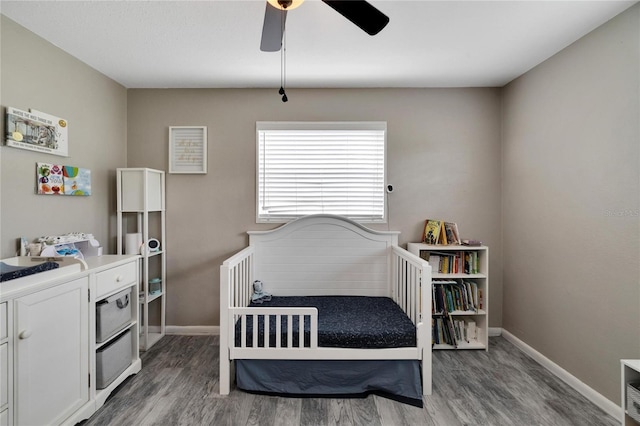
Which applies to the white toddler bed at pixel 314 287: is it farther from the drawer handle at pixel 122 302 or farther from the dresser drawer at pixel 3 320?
the dresser drawer at pixel 3 320

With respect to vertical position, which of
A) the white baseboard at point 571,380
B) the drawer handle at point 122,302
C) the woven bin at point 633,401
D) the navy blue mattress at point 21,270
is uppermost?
the navy blue mattress at point 21,270

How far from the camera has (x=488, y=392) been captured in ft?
6.45

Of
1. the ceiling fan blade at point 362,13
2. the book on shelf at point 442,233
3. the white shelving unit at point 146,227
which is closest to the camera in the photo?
the ceiling fan blade at point 362,13

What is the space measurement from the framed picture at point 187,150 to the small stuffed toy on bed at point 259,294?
3.96 ft

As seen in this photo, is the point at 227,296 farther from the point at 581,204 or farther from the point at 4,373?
the point at 581,204

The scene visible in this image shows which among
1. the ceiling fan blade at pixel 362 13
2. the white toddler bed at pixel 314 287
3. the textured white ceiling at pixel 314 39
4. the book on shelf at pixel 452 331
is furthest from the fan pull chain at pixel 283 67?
the book on shelf at pixel 452 331

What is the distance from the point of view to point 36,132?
1897 mm

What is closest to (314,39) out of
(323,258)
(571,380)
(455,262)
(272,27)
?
(272,27)

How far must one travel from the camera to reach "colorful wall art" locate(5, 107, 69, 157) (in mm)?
1749

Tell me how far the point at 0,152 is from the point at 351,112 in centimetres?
250

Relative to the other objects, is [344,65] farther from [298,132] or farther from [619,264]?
[619,264]

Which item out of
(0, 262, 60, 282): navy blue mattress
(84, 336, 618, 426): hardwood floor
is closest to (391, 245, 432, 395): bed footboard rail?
(84, 336, 618, 426): hardwood floor

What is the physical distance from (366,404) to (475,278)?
145 centimetres

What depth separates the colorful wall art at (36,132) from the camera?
1.75 meters
